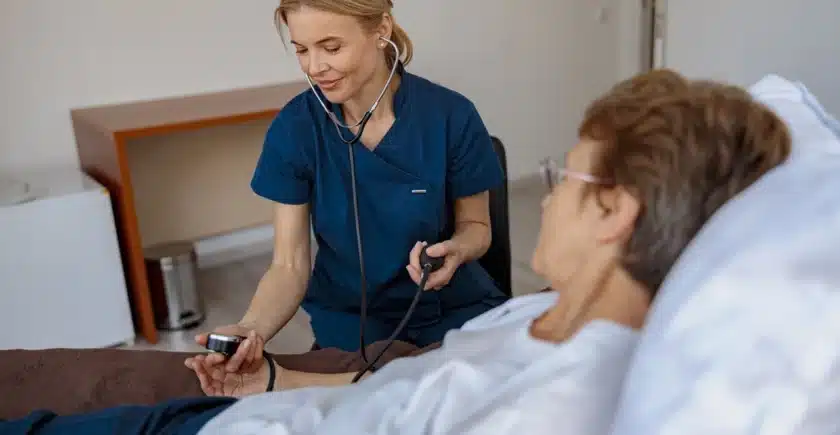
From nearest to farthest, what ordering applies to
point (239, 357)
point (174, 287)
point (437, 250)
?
point (239, 357) → point (437, 250) → point (174, 287)

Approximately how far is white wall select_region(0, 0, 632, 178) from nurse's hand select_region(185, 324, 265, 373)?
121 cm

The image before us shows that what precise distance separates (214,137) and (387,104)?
159cm

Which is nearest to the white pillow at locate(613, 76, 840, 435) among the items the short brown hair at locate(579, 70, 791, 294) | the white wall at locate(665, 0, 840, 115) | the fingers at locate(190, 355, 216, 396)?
the short brown hair at locate(579, 70, 791, 294)

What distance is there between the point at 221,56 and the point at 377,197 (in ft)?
5.12

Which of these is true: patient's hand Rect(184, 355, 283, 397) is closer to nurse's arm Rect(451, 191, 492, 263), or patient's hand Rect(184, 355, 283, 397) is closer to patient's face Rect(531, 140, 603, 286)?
nurse's arm Rect(451, 191, 492, 263)

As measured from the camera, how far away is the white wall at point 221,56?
2436 millimetres

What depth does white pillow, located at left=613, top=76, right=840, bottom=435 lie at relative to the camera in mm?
584

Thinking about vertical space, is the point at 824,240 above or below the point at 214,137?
above

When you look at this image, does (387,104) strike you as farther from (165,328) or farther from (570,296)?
(165,328)

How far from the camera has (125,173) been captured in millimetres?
2184

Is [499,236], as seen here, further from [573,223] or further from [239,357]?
[573,223]

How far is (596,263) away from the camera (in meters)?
0.81

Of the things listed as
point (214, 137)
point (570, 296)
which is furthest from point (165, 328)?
point (570, 296)

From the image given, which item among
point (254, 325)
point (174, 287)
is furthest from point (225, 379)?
point (174, 287)
